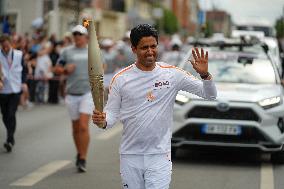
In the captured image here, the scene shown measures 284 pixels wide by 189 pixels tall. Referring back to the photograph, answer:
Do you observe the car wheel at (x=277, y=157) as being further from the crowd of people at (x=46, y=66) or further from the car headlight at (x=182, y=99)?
the crowd of people at (x=46, y=66)

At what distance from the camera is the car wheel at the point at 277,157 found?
11.7m

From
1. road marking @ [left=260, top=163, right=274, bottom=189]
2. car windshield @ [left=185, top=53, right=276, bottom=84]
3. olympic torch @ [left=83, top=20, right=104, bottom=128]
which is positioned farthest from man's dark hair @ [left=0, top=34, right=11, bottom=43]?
olympic torch @ [left=83, top=20, right=104, bottom=128]

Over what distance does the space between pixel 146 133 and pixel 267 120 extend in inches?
211

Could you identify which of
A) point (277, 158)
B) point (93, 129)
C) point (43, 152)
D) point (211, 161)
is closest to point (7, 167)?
point (43, 152)

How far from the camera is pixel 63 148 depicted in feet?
44.8

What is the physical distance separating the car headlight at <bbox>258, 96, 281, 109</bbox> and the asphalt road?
0.85 m

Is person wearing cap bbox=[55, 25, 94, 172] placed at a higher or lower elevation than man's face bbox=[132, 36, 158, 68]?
lower

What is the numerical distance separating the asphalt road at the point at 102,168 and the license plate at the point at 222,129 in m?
0.49

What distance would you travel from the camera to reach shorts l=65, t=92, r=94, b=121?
36.0 feet

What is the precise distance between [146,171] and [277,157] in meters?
5.92

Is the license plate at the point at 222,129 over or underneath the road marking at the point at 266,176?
over

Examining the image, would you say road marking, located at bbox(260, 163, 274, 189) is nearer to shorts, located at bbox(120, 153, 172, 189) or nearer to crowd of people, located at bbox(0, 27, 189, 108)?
shorts, located at bbox(120, 153, 172, 189)

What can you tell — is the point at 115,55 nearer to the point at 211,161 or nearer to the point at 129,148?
the point at 211,161

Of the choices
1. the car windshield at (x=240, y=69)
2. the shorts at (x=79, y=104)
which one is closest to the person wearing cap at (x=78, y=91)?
the shorts at (x=79, y=104)
